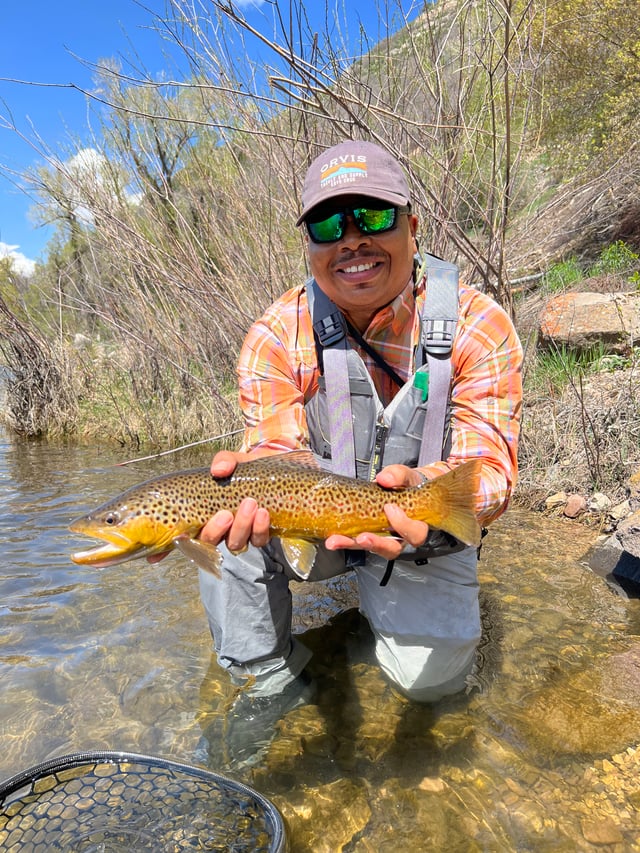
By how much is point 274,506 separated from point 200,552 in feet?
1.16

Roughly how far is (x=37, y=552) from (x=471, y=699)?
386 centimetres

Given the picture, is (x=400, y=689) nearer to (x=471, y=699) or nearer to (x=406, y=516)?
(x=471, y=699)

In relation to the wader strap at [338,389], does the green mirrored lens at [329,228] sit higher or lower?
higher

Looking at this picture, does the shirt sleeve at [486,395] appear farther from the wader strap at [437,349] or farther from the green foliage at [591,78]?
the green foliage at [591,78]

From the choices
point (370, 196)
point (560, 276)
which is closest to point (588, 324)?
point (560, 276)

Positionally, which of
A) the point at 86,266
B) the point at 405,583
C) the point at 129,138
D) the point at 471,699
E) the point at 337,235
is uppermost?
the point at 129,138

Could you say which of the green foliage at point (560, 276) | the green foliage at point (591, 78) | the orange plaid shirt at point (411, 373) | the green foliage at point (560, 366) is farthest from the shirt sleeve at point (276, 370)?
the green foliage at point (591, 78)

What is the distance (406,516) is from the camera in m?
2.46

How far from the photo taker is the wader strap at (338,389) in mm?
3092

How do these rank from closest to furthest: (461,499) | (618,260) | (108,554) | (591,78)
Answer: (108,554) < (461,499) < (618,260) < (591,78)

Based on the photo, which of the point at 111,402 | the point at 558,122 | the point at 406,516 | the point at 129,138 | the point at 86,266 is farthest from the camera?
the point at 558,122

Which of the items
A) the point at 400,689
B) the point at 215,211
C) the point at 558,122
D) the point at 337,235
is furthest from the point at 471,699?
the point at 558,122

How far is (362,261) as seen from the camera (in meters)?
2.91

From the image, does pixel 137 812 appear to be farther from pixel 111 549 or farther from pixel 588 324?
pixel 588 324
